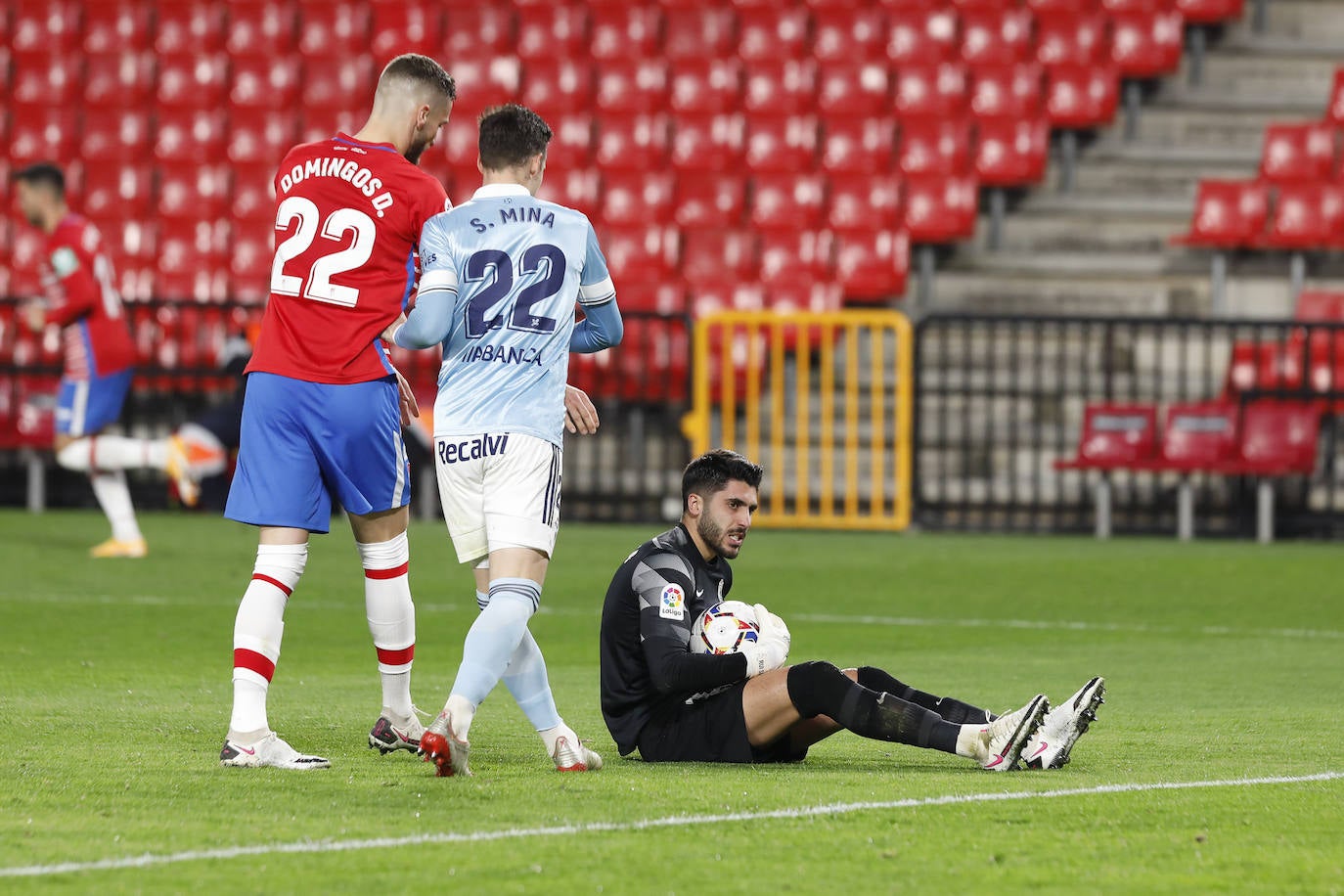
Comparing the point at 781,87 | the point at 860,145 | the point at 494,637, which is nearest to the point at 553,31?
the point at 781,87

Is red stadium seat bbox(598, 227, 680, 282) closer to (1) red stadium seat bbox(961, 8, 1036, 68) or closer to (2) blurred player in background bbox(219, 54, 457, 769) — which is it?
(1) red stadium seat bbox(961, 8, 1036, 68)

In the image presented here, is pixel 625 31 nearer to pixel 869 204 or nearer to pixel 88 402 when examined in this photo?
pixel 869 204

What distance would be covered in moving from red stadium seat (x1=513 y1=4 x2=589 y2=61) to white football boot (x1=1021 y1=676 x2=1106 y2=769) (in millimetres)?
14838

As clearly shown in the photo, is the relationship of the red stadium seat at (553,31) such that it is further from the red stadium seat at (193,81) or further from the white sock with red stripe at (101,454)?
the white sock with red stripe at (101,454)

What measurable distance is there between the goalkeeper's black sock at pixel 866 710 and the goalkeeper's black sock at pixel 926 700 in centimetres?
16

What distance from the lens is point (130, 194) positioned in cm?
1955

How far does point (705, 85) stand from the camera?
62.8 feet

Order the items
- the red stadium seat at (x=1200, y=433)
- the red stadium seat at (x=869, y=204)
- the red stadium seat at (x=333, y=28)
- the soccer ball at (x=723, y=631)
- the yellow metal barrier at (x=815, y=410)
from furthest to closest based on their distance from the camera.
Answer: the red stadium seat at (x=333, y=28)
the red stadium seat at (x=869, y=204)
the yellow metal barrier at (x=815, y=410)
the red stadium seat at (x=1200, y=433)
the soccer ball at (x=723, y=631)

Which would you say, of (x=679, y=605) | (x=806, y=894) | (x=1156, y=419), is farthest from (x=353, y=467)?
(x=1156, y=419)

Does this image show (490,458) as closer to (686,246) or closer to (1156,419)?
(1156,419)

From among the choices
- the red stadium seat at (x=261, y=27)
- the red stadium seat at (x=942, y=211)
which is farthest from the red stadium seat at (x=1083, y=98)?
the red stadium seat at (x=261, y=27)

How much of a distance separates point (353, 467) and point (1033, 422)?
38.9 ft

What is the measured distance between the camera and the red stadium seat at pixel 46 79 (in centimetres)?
2012

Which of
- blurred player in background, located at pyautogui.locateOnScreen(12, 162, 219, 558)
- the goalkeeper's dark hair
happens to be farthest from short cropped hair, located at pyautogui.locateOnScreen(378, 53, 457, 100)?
blurred player in background, located at pyautogui.locateOnScreen(12, 162, 219, 558)
